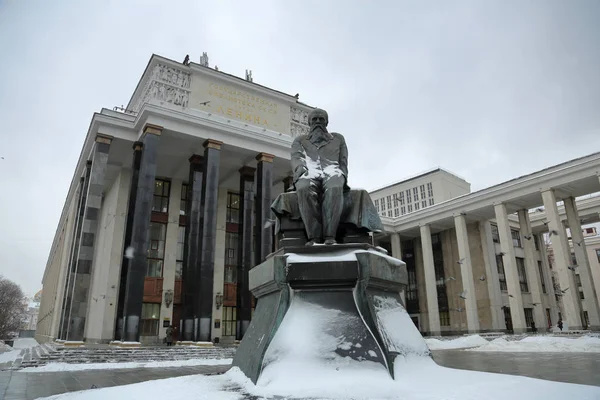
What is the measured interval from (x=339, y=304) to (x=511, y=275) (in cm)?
3330

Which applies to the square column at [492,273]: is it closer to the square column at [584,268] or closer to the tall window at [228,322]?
the square column at [584,268]

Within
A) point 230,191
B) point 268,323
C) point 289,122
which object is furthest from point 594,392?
point 230,191

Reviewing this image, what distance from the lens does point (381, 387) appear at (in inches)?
147

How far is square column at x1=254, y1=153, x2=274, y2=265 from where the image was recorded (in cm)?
2575

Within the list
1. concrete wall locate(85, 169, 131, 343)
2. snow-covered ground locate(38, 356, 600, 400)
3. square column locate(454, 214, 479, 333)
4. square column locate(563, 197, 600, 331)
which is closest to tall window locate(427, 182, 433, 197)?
square column locate(454, 214, 479, 333)

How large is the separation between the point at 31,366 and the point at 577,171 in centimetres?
3379

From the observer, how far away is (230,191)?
3369 centimetres

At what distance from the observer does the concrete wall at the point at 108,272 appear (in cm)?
2555

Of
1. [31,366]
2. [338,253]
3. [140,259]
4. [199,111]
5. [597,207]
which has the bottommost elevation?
[31,366]

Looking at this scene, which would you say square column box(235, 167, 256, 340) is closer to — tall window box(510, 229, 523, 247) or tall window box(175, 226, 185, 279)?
tall window box(175, 226, 185, 279)

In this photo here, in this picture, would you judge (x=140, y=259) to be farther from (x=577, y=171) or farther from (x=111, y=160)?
(x=577, y=171)

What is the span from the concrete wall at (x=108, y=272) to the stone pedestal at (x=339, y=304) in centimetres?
2385

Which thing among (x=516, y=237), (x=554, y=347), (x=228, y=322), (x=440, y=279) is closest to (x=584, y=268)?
(x=516, y=237)

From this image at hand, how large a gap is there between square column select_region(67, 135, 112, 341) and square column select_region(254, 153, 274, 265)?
9.36 m
